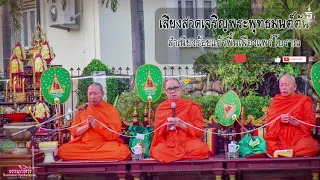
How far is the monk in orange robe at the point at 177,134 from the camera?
8.48 metres

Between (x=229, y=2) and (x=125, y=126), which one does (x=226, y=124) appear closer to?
(x=125, y=126)

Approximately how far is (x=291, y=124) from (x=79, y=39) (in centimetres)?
991

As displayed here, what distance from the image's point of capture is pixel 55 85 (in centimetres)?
934

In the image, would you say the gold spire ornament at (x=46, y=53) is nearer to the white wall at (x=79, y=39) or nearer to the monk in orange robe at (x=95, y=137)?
the monk in orange robe at (x=95, y=137)

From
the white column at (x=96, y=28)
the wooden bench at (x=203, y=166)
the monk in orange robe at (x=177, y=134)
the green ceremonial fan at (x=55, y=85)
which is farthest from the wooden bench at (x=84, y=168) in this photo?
the white column at (x=96, y=28)

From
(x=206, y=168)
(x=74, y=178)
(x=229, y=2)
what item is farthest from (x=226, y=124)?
(x=229, y=2)

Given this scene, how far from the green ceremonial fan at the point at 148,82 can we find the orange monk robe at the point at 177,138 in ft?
2.18

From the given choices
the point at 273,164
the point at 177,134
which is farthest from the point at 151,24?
the point at 273,164

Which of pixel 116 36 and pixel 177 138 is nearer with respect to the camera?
pixel 177 138

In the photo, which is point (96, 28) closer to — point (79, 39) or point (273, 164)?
point (79, 39)

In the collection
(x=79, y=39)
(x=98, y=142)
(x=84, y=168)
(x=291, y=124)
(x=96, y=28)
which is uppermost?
(x=96, y=28)

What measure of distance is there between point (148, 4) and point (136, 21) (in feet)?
12.3

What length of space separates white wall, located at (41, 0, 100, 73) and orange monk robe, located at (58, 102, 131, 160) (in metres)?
8.02

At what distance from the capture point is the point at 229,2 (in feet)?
52.5
